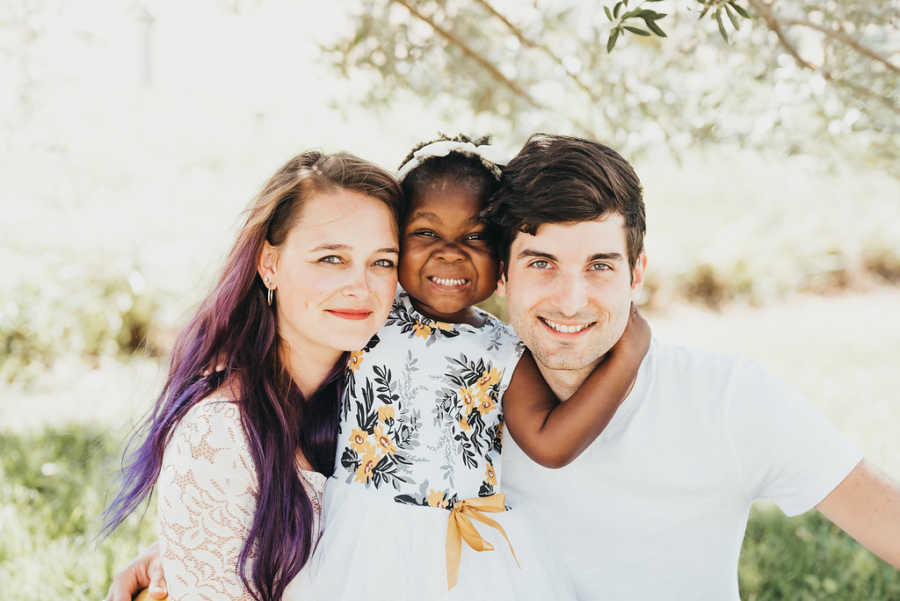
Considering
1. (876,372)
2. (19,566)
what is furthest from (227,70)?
(876,372)

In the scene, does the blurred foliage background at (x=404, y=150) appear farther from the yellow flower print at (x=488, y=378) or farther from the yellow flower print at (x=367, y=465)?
the yellow flower print at (x=488, y=378)

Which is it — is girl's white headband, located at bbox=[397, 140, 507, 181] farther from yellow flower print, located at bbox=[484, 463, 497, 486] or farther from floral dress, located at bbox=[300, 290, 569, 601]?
yellow flower print, located at bbox=[484, 463, 497, 486]

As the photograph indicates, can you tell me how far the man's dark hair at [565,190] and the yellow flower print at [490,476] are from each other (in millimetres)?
667

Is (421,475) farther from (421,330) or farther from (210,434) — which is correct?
(210,434)

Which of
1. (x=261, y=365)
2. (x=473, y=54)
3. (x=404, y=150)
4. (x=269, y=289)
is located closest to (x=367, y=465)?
(x=261, y=365)

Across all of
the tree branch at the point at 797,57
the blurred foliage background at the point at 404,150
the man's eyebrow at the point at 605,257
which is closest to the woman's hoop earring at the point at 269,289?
the blurred foliage background at the point at 404,150

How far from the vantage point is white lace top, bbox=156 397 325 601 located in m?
2.38

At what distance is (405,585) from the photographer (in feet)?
7.89

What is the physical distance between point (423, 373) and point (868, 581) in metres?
2.63

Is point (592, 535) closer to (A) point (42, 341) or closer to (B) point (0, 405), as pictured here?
(B) point (0, 405)

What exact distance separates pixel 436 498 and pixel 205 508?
A: 68 centimetres

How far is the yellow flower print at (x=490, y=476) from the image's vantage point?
2.68 meters

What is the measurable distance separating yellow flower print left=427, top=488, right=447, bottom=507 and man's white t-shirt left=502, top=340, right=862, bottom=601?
0.33 metres

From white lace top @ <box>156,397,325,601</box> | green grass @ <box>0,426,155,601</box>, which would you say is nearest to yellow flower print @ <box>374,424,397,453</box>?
white lace top @ <box>156,397,325,601</box>
